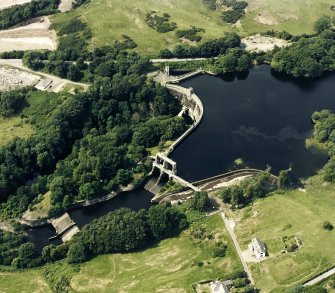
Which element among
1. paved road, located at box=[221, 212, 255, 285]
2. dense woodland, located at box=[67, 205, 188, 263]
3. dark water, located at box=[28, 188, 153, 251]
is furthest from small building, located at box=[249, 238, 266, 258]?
dark water, located at box=[28, 188, 153, 251]

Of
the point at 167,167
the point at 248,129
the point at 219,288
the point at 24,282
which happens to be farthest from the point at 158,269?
the point at 248,129

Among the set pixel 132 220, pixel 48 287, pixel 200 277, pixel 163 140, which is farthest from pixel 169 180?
pixel 48 287

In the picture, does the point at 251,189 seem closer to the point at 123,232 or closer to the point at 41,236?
the point at 123,232

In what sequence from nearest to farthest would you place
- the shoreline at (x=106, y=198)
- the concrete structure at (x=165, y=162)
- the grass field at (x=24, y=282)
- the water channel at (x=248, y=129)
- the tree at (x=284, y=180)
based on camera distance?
the grass field at (x=24, y=282)
the shoreline at (x=106, y=198)
the tree at (x=284, y=180)
the water channel at (x=248, y=129)
the concrete structure at (x=165, y=162)

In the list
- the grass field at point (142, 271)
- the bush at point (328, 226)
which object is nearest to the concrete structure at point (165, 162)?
the grass field at point (142, 271)

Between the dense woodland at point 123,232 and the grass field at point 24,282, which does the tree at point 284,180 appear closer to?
the dense woodland at point 123,232

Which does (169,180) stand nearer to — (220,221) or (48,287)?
(220,221)
